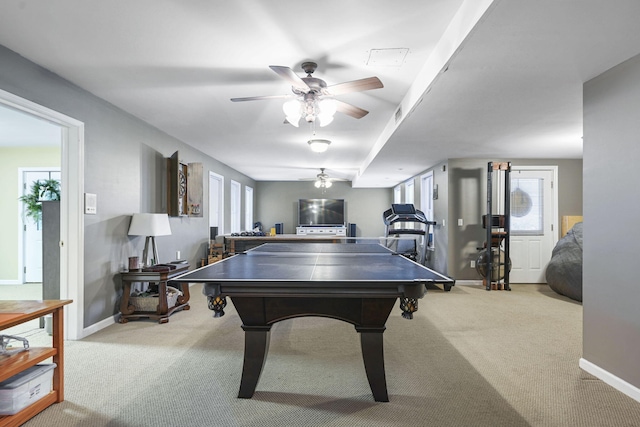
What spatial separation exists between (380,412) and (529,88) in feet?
8.65

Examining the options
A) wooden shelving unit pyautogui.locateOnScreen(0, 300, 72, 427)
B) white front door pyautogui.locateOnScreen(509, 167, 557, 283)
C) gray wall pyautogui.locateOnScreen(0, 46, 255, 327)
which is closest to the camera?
wooden shelving unit pyautogui.locateOnScreen(0, 300, 72, 427)

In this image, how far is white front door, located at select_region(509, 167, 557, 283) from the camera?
5922 mm

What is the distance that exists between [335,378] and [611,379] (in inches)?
72.4

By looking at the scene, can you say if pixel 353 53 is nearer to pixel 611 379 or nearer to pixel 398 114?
pixel 398 114

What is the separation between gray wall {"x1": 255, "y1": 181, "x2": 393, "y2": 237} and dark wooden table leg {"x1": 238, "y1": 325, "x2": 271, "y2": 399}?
897 centimetres

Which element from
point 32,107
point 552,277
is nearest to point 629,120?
point 552,277

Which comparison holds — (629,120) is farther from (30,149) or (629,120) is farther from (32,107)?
(30,149)

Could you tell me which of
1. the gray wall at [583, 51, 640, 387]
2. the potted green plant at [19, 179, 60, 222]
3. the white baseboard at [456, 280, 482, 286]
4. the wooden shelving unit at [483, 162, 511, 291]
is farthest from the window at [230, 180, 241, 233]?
the gray wall at [583, 51, 640, 387]

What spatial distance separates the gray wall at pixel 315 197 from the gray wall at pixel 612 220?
8610 mm

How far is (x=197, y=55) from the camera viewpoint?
2.58 m

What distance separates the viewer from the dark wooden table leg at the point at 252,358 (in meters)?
2.15

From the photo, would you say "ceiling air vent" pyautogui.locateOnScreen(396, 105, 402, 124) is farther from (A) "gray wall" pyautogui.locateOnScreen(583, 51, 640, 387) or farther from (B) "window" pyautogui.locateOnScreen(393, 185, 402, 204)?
(B) "window" pyautogui.locateOnScreen(393, 185, 402, 204)

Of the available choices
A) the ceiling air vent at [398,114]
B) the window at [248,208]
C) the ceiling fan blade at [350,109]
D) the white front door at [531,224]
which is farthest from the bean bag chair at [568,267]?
the window at [248,208]

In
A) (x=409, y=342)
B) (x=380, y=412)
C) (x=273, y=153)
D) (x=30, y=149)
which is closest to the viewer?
(x=380, y=412)
